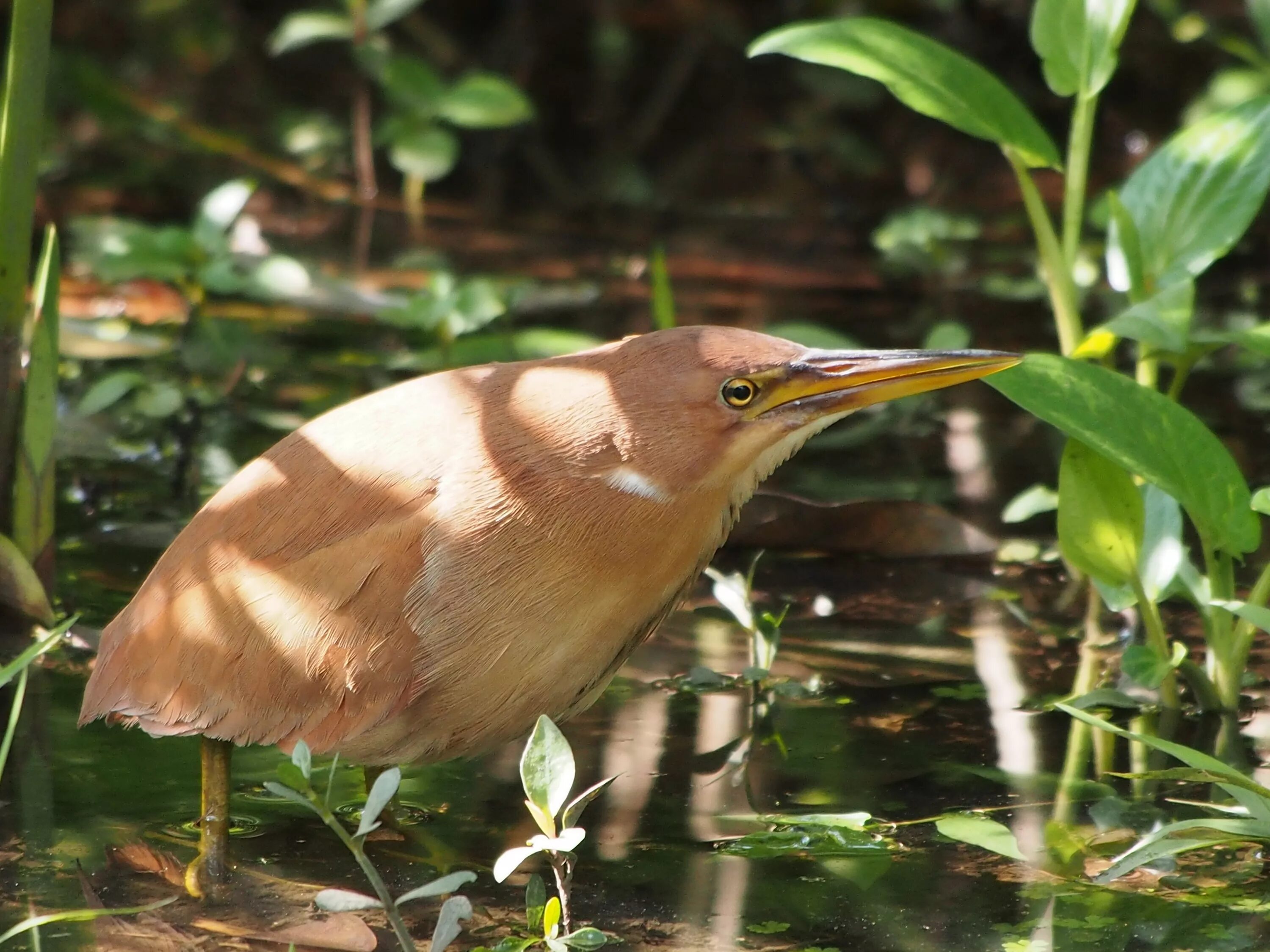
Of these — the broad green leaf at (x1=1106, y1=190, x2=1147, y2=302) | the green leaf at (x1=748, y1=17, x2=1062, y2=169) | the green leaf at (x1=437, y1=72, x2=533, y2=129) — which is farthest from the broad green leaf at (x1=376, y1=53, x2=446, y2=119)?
the broad green leaf at (x1=1106, y1=190, x2=1147, y2=302)

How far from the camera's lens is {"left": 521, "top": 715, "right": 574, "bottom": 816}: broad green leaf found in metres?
2.08

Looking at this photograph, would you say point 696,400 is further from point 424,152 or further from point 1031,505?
point 424,152

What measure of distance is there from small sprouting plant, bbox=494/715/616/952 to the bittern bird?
0.30 metres

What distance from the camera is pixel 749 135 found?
24.3 ft

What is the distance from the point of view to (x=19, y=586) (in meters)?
3.05

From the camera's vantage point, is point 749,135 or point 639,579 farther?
point 749,135

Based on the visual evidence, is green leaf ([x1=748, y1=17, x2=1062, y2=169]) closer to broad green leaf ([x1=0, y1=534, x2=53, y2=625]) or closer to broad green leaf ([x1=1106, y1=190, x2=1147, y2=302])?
broad green leaf ([x1=1106, y1=190, x2=1147, y2=302])

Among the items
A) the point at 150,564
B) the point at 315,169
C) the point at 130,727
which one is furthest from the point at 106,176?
the point at 130,727

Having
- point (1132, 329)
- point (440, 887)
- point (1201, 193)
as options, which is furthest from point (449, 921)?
point (1201, 193)

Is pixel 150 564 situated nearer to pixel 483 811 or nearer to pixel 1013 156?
pixel 483 811

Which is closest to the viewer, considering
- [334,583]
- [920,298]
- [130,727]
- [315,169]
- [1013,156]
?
[334,583]

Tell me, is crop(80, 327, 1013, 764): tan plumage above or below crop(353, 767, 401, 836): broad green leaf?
above

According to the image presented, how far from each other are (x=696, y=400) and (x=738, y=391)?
0.21ft

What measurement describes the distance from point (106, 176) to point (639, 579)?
510 centimetres
